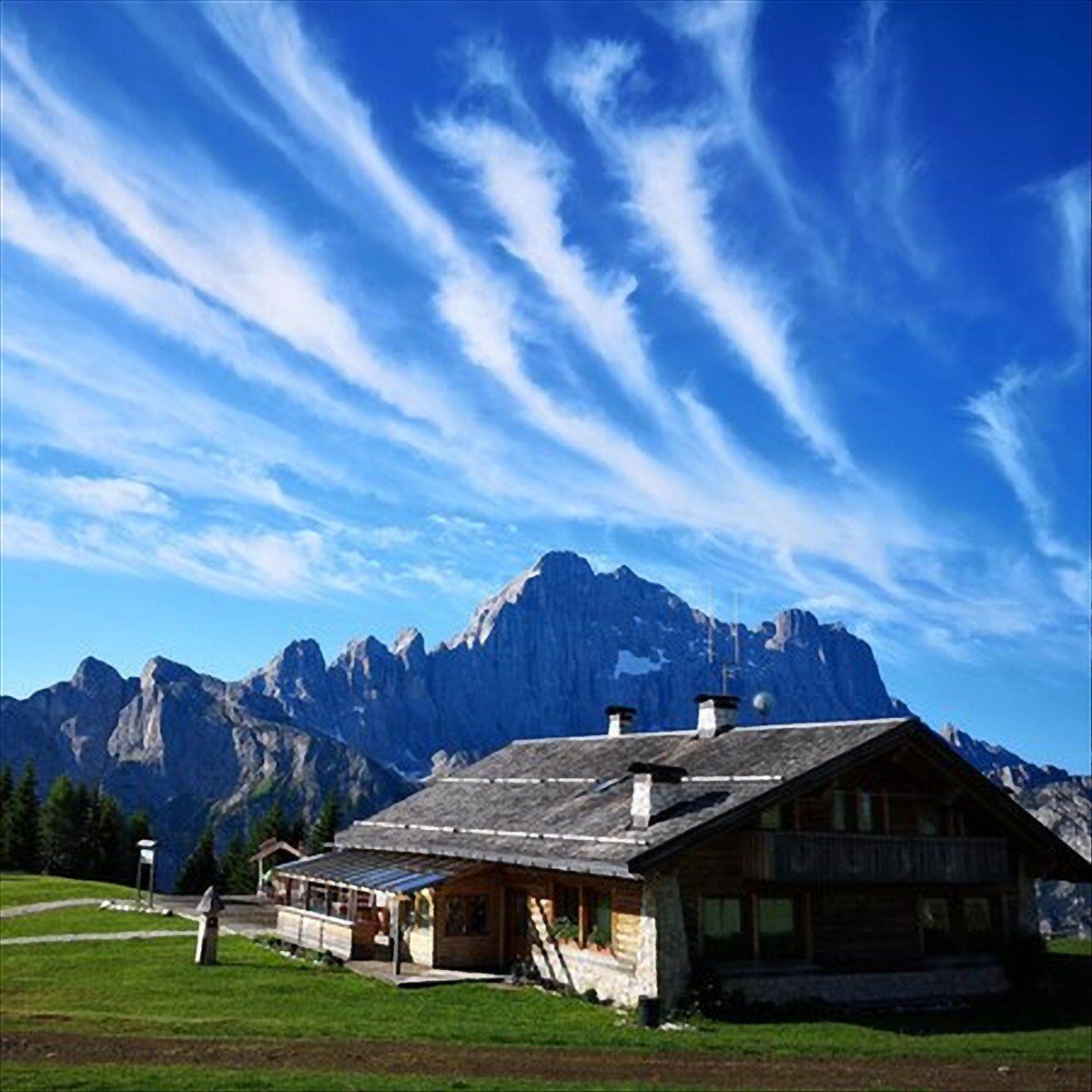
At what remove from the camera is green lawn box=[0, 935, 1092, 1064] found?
68.8ft

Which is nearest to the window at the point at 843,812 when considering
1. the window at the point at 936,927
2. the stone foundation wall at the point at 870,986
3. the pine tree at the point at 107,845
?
the stone foundation wall at the point at 870,986

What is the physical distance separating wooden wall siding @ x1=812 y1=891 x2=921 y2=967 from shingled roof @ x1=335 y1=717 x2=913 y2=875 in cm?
410

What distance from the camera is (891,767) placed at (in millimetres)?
31359

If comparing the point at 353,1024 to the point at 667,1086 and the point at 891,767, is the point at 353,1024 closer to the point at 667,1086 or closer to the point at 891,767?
the point at 667,1086

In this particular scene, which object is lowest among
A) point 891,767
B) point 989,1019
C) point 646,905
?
point 989,1019

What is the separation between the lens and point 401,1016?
75.6 feet

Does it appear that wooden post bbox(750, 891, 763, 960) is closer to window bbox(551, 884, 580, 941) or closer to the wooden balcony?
the wooden balcony

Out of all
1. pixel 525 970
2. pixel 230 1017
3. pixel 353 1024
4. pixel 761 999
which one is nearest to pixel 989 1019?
pixel 761 999

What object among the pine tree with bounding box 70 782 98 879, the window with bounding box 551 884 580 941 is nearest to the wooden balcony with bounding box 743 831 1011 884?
the window with bounding box 551 884 580 941

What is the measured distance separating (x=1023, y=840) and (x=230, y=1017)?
2383cm

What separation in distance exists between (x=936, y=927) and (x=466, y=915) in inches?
537

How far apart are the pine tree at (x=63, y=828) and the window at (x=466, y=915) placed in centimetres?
5593

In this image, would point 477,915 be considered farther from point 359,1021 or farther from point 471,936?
point 359,1021

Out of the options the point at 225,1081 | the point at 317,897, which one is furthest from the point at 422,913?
the point at 225,1081
